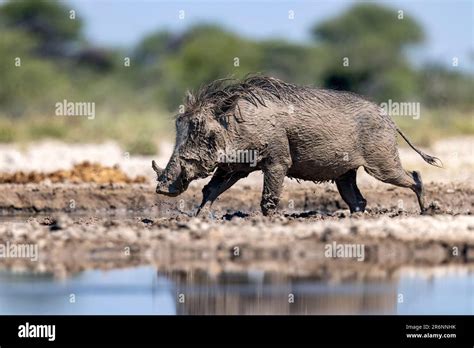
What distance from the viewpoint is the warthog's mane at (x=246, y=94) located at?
17375 millimetres

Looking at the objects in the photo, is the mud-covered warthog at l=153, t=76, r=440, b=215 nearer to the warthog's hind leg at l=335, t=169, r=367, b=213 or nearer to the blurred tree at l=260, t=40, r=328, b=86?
the warthog's hind leg at l=335, t=169, r=367, b=213

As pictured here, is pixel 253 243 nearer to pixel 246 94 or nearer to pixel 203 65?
pixel 246 94

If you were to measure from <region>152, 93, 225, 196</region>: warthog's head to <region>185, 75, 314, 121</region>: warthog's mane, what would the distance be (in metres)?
0.16

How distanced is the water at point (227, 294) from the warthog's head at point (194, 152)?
10.5 feet

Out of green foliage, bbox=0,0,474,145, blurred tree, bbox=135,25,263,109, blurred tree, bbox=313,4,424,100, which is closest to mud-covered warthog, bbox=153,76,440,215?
green foliage, bbox=0,0,474,145

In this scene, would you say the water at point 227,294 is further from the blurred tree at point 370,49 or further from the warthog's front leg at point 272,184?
the blurred tree at point 370,49

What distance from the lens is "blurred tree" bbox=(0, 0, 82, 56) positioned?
68.4 meters

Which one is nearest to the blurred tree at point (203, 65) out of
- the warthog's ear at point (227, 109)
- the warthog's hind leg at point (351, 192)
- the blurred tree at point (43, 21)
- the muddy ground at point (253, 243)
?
the blurred tree at point (43, 21)

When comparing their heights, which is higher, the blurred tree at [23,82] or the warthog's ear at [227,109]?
the blurred tree at [23,82]

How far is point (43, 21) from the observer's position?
69.4 meters

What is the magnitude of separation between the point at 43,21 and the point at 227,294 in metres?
58.2

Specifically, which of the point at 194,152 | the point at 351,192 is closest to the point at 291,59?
the point at 351,192
